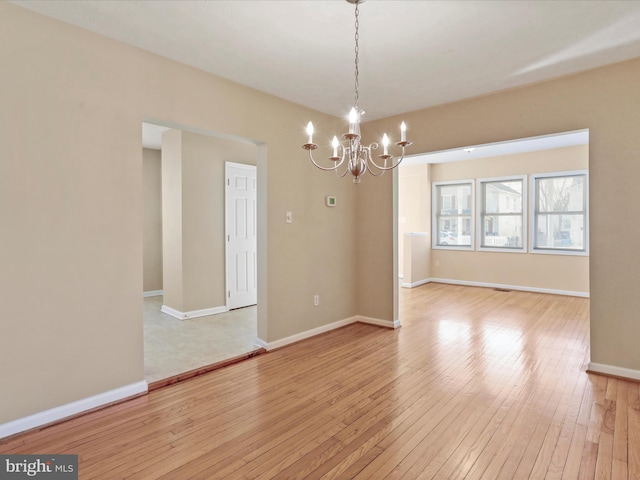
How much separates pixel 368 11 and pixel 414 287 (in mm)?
5973

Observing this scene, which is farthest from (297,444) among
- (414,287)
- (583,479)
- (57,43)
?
(414,287)

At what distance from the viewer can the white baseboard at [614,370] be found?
118 inches

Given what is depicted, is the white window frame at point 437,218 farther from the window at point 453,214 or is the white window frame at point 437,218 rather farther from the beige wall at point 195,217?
the beige wall at point 195,217

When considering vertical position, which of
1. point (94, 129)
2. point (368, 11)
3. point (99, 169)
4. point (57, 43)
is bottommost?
point (99, 169)

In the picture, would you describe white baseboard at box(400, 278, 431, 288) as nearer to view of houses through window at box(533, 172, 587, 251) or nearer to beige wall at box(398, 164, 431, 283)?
beige wall at box(398, 164, 431, 283)

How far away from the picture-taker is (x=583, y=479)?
1823 mm

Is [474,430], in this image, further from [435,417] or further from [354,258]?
[354,258]

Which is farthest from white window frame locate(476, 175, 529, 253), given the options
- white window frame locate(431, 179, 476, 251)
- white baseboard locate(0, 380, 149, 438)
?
white baseboard locate(0, 380, 149, 438)

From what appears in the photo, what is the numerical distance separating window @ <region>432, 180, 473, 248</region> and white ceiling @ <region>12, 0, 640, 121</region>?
176 inches

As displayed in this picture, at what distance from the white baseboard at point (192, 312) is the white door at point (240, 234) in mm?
183

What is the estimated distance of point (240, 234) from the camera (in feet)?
17.9

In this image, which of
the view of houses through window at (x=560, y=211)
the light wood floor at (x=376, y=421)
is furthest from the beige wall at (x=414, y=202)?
the light wood floor at (x=376, y=421)

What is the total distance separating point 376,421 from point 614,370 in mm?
2290

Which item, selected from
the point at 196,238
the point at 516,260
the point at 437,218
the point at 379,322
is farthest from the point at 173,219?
the point at 516,260
